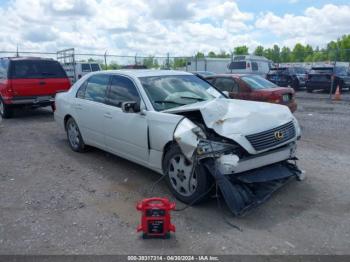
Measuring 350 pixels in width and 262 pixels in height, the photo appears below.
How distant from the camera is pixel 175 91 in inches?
214

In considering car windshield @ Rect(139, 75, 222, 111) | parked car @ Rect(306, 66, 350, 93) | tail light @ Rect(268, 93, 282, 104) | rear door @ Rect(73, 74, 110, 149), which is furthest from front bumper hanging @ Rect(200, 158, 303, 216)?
parked car @ Rect(306, 66, 350, 93)

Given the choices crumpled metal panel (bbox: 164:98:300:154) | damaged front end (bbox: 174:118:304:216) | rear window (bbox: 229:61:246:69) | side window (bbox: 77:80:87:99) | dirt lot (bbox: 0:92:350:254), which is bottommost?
dirt lot (bbox: 0:92:350:254)

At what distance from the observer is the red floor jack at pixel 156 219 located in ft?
12.1

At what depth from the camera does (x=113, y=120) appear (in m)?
5.58

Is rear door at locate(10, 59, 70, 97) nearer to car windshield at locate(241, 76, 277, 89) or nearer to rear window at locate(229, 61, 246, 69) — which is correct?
car windshield at locate(241, 76, 277, 89)

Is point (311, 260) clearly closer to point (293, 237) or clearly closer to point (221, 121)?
point (293, 237)

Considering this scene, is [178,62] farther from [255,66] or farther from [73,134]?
[73,134]

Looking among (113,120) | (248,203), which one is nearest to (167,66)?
(113,120)

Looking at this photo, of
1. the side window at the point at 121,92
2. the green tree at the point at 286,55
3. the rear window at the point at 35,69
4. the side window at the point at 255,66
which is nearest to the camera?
the side window at the point at 121,92

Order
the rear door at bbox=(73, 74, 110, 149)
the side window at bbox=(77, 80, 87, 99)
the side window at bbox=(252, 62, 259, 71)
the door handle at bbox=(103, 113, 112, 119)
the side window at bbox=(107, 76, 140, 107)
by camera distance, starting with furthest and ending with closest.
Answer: the side window at bbox=(252, 62, 259, 71) → the side window at bbox=(77, 80, 87, 99) → the rear door at bbox=(73, 74, 110, 149) → the door handle at bbox=(103, 113, 112, 119) → the side window at bbox=(107, 76, 140, 107)

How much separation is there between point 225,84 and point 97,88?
4.93 m

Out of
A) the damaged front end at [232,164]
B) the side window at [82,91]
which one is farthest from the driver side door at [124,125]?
the side window at [82,91]

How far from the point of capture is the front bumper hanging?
4039mm

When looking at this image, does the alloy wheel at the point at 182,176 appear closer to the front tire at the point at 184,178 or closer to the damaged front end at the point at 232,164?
the front tire at the point at 184,178
